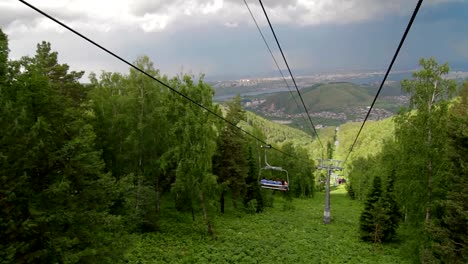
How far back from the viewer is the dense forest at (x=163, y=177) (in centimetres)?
1076

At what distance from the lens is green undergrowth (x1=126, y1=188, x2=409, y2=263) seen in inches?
837

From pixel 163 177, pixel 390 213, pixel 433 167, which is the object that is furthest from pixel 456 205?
pixel 163 177

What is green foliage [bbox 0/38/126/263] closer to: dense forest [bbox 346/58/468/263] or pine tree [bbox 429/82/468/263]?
pine tree [bbox 429/82/468/263]

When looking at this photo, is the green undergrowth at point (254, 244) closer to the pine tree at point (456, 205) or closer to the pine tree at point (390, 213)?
the pine tree at point (390, 213)

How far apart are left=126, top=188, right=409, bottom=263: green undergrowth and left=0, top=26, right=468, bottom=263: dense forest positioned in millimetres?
160

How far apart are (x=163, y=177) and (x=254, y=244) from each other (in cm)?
1151

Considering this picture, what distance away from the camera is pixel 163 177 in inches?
1254

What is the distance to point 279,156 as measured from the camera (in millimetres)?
57031

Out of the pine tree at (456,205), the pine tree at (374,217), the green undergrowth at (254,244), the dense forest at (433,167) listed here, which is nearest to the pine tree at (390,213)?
the pine tree at (374,217)

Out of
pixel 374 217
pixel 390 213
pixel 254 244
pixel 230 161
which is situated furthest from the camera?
pixel 230 161

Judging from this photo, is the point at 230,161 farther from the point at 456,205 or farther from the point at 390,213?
the point at 456,205

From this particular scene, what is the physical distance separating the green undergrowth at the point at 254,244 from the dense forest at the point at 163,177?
160 millimetres

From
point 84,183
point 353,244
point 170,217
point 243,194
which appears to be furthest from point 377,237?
point 84,183

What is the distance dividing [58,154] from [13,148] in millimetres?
1478
